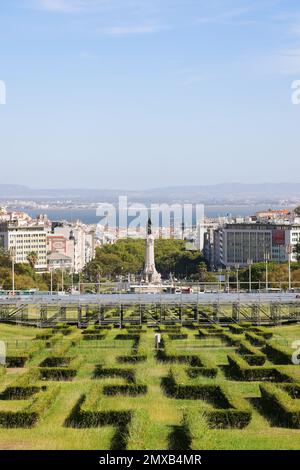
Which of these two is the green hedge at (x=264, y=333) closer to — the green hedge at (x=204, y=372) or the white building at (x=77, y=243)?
the green hedge at (x=204, y=372)

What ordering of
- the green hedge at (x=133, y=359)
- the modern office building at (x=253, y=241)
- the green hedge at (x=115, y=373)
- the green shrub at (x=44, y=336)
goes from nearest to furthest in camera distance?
the green hedge at (x=115, y=373) < the green hedge at (x=133, y=359) < the green shrub at (x=44, y=336) < the modern office building at (x=253, y=241)

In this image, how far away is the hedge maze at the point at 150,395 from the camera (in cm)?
2367

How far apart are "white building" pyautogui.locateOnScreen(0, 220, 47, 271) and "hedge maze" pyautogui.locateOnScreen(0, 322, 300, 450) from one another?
10733 centimetres

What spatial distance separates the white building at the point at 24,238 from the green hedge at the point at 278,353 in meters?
110

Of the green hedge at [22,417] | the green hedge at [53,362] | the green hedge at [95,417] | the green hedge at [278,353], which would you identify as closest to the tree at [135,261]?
the green hedge at [278,353]

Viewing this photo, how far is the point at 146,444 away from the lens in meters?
22.8

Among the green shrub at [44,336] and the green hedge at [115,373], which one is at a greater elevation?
the green shrub at [44,336]

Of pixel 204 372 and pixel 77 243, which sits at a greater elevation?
pixel 77 243

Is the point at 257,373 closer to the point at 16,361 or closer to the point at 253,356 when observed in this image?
the point at 253,356

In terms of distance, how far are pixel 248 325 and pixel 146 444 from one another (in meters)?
27.0

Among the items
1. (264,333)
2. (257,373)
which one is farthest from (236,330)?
(257,373)

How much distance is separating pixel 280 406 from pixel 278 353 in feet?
37.0

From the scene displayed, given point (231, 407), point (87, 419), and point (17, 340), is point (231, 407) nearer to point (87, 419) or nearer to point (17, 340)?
point (87, 419)

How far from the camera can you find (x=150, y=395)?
95.6ft
